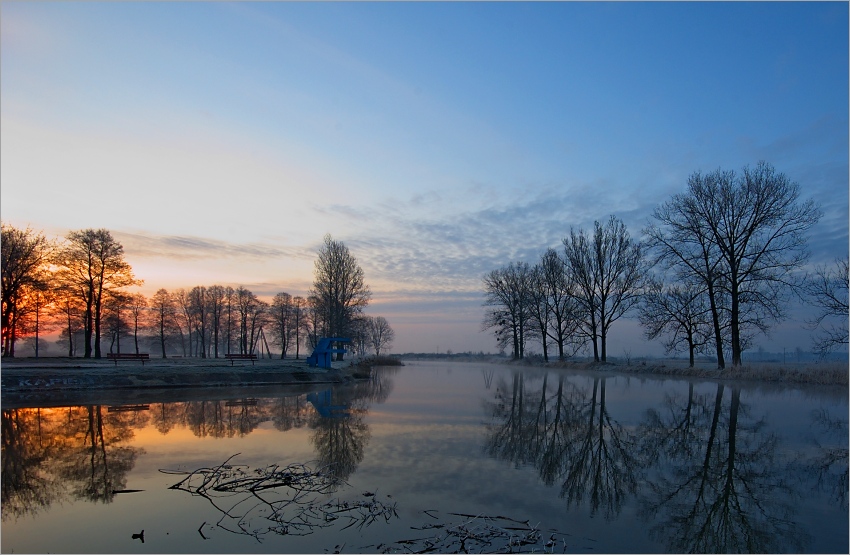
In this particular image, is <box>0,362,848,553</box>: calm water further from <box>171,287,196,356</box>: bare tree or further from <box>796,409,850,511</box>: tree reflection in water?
<box>171,287,196,356</box>: bare tree

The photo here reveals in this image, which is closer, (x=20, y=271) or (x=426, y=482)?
(x=426, y=482)

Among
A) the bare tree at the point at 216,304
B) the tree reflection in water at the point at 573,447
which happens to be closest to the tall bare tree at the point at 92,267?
the bare tree at the point at 216,304

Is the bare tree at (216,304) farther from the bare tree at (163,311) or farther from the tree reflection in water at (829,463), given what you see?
the tree reflection in water at (829,463)

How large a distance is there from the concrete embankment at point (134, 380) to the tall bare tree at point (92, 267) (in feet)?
43.2

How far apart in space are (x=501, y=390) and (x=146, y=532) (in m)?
21.9

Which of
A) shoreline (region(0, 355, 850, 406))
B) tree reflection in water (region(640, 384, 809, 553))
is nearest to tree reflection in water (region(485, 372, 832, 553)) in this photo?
tree reflection in water (region(640, 384, 809, 553))

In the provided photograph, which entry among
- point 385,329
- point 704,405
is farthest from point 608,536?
point 385,329

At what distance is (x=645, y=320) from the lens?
36.8 meters

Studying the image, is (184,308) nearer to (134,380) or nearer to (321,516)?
(134,380)

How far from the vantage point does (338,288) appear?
51.8m

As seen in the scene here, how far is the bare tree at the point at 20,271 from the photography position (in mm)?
32969

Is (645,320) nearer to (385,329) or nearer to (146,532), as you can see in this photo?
(146,532)

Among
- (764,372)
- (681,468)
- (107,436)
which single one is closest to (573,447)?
(681,468)

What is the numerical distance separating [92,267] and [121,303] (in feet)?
13.4
